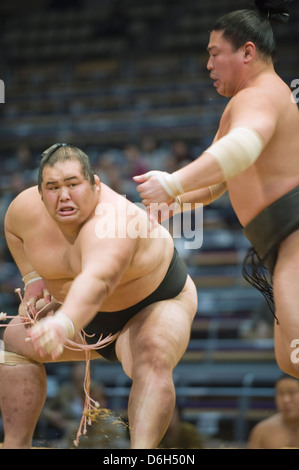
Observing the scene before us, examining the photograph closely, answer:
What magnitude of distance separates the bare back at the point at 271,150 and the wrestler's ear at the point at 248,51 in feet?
0.20

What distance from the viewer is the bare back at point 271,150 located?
1665mm

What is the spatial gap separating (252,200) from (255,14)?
0.50 m

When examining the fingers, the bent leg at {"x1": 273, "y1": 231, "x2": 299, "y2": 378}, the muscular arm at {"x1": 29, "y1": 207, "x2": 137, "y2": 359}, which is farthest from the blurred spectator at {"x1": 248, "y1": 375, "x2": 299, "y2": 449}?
the muscular arm at {"x1": 29, "y1": 207, "x2": 137, "y2": 359}

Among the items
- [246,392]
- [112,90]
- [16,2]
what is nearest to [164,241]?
[246,392]

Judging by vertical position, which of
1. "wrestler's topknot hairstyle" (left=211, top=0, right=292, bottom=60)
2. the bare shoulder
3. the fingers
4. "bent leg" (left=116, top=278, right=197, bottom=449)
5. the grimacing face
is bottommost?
"bent leg" (left=116, top=278, right=197, bottom=449)

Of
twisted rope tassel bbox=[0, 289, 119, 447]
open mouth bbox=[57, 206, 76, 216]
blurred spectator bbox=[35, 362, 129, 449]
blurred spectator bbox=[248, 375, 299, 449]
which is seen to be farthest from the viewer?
blurred spectator bbox=[35, 362, 129, 449]

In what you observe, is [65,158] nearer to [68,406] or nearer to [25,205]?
[25,205]

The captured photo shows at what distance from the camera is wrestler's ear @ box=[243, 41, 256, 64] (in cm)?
176

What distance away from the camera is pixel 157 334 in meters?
1.76

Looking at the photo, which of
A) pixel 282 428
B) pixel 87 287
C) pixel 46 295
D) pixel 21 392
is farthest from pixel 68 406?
pixel 87 287

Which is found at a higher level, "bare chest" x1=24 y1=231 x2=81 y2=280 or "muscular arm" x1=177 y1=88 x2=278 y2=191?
"muscular arm" x1=177 y1=88 x2=278 y2=191

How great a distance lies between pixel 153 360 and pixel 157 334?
7 cm

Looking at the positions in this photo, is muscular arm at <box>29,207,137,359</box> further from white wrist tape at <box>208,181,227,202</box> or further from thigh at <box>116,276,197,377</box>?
white wrist tape at <box>208,181,227,202</box>

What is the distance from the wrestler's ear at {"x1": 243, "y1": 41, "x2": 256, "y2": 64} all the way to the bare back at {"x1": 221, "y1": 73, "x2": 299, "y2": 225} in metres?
0.06
